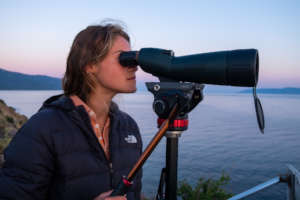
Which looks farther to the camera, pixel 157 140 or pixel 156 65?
pixel 156 65

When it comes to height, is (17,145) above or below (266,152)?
above

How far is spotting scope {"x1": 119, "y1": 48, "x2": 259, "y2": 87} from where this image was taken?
1.13 metres

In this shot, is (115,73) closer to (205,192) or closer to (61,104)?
(61,104)

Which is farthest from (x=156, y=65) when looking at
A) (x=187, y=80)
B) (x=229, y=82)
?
(x=229, y=82)

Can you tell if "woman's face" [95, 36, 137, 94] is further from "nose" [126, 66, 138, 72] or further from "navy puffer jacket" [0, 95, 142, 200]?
"navy puffer jacket" [0, 95, 142, 200]

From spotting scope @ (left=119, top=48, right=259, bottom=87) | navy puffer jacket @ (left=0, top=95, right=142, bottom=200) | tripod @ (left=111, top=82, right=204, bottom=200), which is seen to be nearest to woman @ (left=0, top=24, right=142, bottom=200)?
navy puffer jacket @ (left=0, top=95, right=142, bottom=200)

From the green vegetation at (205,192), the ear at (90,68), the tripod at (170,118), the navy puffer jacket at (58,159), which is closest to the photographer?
the tripod at (170,118)

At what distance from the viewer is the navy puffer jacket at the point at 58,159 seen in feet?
4.27

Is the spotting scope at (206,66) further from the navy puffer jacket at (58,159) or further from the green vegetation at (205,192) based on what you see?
the green vegetation at (205,192)

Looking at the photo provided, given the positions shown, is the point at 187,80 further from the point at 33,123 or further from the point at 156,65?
the point at 33,123

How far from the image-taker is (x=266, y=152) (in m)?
13.5

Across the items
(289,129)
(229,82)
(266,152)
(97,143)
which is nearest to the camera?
(229,82)


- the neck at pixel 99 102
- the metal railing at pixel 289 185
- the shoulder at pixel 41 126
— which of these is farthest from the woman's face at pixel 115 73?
the metal railing at pixel 289 185

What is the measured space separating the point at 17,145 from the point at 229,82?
3.38 feet
